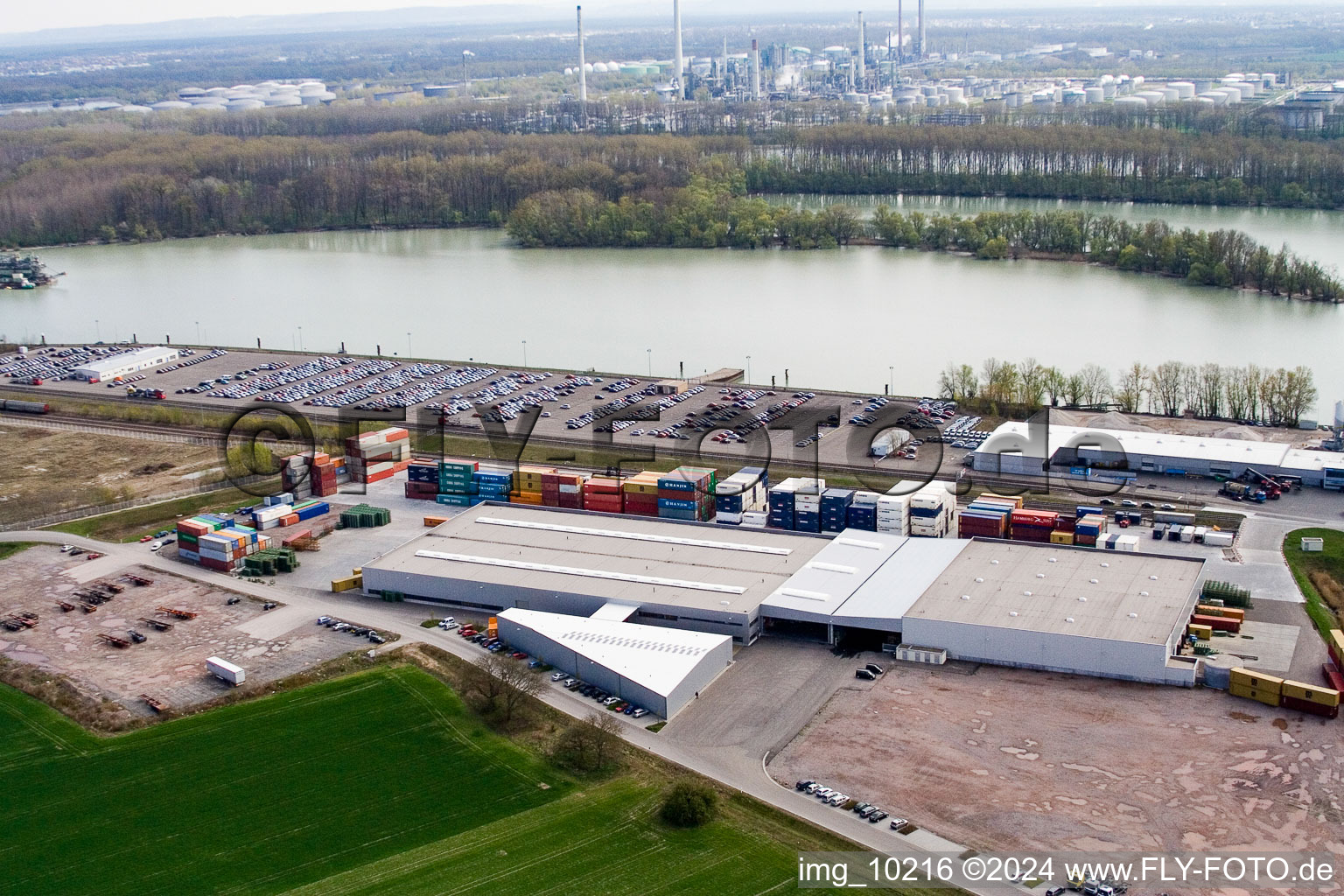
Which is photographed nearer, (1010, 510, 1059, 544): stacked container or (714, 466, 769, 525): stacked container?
(1010, 510, 1059, 544): stacked container

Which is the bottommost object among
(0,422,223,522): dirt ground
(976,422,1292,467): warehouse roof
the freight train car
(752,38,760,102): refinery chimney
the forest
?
(0,422,223,522): dirt ground

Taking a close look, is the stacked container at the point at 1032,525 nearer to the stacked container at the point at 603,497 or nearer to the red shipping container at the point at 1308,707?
the red shipping container at the point at 1308,707

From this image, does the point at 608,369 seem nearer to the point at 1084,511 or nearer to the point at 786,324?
the point at 786,324

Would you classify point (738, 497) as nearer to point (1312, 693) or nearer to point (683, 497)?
point (683, 497)

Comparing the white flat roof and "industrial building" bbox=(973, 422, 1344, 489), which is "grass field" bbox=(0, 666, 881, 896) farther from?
"industrial building" bbox=(973, 422, 1344, 489)

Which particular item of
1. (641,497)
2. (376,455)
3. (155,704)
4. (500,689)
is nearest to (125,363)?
(376,455)

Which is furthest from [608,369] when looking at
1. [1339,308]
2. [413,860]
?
[413,860]

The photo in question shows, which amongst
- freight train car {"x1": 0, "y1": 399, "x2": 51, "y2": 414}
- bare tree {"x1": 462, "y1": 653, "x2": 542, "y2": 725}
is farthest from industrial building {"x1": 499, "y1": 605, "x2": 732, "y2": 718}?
freight train car {"x1": 0, "y1": 399, "x2": 51, "y2": 414}
